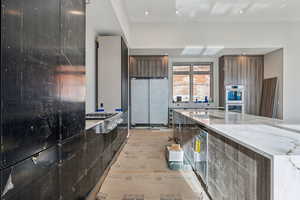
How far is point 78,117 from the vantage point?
157 centimetres

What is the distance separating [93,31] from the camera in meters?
4.51

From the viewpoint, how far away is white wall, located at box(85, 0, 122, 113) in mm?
3548

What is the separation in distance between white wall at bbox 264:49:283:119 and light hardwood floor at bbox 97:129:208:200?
14.4 feet

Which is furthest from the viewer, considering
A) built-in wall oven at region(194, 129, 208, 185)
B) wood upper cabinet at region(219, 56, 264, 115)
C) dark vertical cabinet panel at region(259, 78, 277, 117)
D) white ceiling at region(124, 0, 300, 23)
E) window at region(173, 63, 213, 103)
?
window at region(173, 63, 213, 103)

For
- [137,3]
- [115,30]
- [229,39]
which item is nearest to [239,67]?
[229,39]

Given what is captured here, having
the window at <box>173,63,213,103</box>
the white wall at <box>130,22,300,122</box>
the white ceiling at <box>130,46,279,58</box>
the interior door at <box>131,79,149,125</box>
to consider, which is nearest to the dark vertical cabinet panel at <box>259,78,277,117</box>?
the white wall at <box>130,22,300,122</box>

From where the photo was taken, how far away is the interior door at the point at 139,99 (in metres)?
6.85

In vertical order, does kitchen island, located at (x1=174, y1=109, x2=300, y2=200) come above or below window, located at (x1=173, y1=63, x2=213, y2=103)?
below

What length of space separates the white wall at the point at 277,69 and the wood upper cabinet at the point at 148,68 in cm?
338

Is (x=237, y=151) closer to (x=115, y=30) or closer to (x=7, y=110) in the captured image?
(x=7, y=110)

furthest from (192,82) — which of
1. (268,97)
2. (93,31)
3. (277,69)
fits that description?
(93,31)

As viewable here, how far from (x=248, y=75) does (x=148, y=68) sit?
345 centimetres

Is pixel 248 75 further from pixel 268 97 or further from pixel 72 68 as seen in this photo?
pixel 72 68

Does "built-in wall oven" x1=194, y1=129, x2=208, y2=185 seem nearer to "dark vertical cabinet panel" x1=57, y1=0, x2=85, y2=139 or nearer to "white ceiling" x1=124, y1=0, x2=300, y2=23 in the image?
"dark vertical cabinet panel" x1=57, y1=0, x2=85, y2=139
